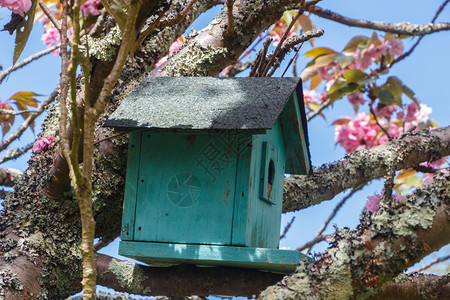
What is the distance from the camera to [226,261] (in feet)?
5.61

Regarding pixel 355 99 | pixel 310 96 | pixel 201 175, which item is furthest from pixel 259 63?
pixel 310 96

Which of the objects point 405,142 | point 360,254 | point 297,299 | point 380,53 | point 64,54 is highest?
point 380,53

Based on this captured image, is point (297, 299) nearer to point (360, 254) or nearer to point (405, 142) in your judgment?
point (360, 254)

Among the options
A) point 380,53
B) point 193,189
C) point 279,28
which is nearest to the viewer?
point 193,189

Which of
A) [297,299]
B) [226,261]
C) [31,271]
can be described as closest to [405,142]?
[226,261]

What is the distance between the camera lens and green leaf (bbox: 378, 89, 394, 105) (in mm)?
3434

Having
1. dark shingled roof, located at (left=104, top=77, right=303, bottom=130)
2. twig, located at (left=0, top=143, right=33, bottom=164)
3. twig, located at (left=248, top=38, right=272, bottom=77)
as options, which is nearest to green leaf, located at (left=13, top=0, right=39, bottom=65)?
dark shingled roof, located at (left=104, top=77, right=303, bottom=130)

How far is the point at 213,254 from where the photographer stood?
5.63 ft

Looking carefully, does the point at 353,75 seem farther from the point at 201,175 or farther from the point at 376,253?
the point at 376,253

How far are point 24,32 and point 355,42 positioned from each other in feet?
8.81

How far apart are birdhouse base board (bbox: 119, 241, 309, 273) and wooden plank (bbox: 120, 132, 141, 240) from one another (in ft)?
0.17

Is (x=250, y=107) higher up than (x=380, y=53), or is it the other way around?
(x=380, y=53)

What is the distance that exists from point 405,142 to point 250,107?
4.54ft

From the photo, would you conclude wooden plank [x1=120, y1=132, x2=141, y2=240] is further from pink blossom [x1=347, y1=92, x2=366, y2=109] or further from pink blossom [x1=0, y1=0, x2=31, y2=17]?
pink blossom [x1=347, y1=92, x2=366, y2=109]
